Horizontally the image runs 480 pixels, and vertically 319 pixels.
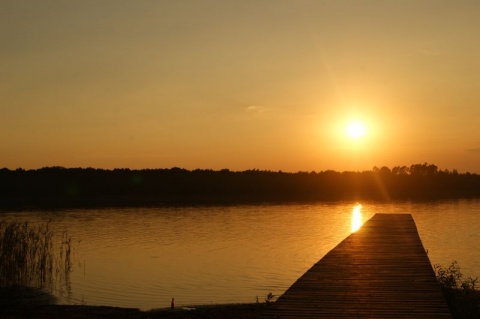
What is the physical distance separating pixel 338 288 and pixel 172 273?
1146cm

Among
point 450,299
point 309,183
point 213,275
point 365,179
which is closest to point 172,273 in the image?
point 213,275

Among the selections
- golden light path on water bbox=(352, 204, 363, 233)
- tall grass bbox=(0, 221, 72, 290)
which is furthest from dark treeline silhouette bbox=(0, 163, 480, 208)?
tall grass bbox=(0, 221, 72, 290)

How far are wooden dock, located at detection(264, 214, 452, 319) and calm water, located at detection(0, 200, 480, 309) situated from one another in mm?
3617

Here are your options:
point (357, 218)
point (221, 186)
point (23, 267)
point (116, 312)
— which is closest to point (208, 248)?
point (23, 267)

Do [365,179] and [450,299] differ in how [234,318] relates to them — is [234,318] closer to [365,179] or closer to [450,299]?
[450,299]

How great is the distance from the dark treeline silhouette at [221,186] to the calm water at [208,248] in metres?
21.9

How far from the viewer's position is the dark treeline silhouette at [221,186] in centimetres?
7038

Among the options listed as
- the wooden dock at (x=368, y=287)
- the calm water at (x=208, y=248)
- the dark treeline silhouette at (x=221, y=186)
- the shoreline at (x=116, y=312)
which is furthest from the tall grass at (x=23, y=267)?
the dark treeline silhouette at (x=221, y=186)

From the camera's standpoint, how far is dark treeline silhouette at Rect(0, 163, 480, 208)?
7038 cm

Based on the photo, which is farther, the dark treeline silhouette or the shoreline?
the dark treeline silhouette

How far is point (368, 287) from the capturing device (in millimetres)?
11633

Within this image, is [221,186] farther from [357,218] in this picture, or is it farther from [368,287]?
[368,287]

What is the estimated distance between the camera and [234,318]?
508 inches

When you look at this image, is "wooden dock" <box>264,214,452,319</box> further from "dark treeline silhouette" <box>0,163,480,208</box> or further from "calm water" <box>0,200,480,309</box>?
"dark treeline silhouette" <box>0,163,480,208</box>
